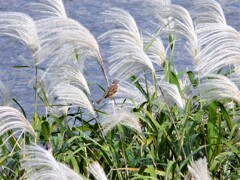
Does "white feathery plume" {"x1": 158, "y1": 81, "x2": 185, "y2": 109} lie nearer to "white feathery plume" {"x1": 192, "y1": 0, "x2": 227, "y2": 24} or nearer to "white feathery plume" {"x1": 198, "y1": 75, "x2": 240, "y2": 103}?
"white feathery plume" {"x1": 198, "y1": 75, "x2": 240, "y2": 103}

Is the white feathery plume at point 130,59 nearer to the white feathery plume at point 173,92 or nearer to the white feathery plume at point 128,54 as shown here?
the white feathery plume at point 128,54

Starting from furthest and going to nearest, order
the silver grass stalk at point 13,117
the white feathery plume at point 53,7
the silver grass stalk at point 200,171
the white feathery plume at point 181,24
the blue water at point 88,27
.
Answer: the blue water at point 88,27 < the white feathery plume at point 53,7 < the white feathery plume at point 181,24 < the silver grass stalk at point 13,117 < the silver grass stalk at point 200,171

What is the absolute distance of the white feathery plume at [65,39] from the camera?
3.17 meters

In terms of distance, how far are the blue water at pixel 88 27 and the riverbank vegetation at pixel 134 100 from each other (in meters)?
2.13

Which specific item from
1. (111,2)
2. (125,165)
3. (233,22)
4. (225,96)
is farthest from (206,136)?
(111,2)

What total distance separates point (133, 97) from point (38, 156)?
Answer: 1.12m

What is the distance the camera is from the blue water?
254 inches

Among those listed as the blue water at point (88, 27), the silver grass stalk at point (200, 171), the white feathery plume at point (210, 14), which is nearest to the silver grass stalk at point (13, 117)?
the silver grass stalk at point (200, 171)

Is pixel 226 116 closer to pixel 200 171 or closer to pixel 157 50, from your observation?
pixel 157 50

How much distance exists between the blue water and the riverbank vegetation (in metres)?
2.13

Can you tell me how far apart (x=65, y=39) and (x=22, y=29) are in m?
0.37

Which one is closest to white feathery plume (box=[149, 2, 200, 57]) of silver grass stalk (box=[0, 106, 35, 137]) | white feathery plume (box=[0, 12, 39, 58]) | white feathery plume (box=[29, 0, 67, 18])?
white feathery plume (box=[29, 0, 67, 18])

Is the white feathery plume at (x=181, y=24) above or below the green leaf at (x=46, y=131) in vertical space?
above

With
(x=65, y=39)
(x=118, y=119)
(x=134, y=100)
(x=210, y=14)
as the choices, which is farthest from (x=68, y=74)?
(x=210, y=14)
